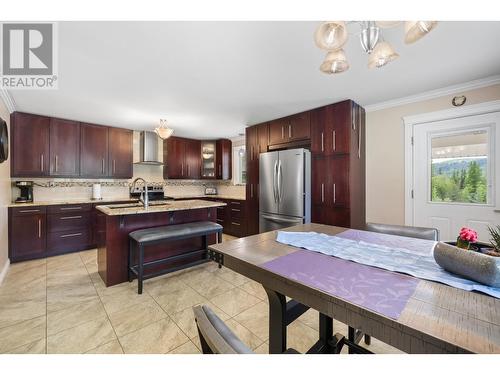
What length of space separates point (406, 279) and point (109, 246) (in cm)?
278

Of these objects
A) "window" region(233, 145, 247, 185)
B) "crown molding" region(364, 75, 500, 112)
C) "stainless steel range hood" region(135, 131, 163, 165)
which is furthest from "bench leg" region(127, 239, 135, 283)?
"crown molding" region(364, 75, 500, 112)

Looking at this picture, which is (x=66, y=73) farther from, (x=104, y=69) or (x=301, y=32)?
(x=301, y=32)

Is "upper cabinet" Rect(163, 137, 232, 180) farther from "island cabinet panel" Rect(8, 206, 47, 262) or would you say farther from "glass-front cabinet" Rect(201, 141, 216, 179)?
"island cabinet panel" Rect(8, 206, 47, 262)

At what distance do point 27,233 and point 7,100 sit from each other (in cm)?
188

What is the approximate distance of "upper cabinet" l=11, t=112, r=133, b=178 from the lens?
3523mm

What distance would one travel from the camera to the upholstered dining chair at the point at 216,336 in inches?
20.0

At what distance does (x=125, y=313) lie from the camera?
80.4 inches

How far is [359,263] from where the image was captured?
1097 mm

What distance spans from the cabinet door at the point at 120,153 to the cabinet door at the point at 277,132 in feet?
9.59

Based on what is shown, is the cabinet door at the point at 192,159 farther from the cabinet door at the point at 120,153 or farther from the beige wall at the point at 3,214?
the beige wall at the point at 3,214

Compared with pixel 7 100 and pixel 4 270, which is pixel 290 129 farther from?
pixel 4 270

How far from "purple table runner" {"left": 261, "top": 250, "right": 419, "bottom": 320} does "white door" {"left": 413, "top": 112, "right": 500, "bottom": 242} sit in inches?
99.3

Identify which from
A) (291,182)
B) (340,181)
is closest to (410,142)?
(340,181)

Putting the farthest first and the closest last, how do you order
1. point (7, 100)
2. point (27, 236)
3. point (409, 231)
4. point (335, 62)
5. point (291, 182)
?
point (291, 182)
point (27, 236)
point (7, 100)
point (409, 231)
point (335, 62)
